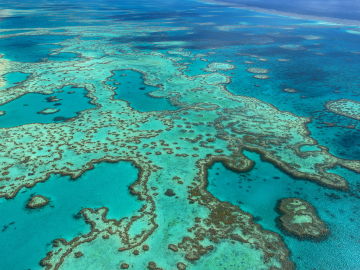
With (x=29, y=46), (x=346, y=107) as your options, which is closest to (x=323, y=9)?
(x=346, y=107)

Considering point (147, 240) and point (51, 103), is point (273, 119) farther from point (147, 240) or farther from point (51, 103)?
point (51, 103)

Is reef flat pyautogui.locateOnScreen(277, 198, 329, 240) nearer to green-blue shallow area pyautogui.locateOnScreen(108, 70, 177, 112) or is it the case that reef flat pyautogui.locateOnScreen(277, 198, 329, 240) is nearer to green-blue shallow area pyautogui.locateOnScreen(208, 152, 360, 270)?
green-blue shallow area pyautogui.locateOnScreen(208, 152, 360, 270)

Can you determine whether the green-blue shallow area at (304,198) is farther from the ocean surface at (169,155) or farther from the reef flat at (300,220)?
the reef flat at (300,220)

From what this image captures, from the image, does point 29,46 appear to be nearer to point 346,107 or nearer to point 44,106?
point 44,106

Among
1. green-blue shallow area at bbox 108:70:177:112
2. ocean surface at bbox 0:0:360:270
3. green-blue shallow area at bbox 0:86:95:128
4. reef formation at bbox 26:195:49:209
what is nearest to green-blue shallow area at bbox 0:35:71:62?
ocean surface at bbox 0:0:360:270

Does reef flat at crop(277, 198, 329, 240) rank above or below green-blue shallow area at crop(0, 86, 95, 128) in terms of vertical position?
above

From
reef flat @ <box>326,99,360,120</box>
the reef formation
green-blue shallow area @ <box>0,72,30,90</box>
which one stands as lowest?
green-blue shallow area @ <box>0,72,30,90</box>

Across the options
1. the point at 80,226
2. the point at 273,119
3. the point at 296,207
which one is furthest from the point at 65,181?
the point at 273,119

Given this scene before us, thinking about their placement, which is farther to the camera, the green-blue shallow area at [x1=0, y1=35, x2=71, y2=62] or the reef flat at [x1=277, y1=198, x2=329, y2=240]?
the green-blue shallow area at [x1=0, y1=35, x2=71, y2=62]
